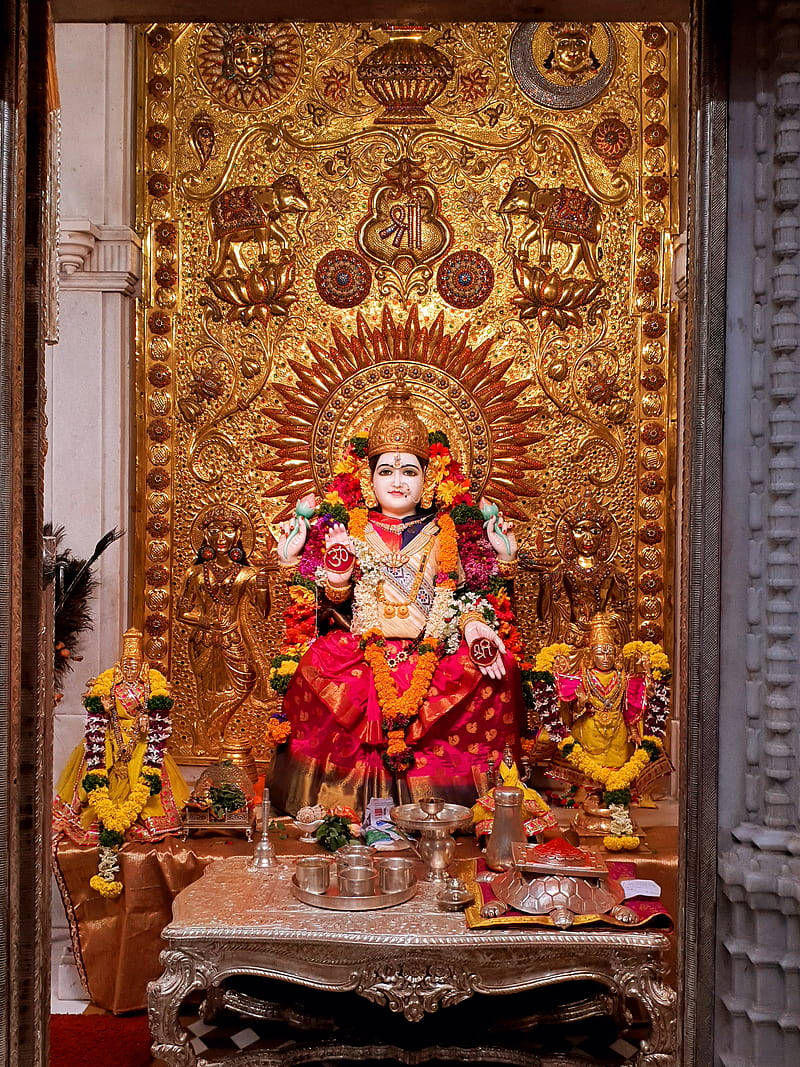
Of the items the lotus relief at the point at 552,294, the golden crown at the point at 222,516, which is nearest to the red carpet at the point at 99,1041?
the golden crown at the point at 222,516

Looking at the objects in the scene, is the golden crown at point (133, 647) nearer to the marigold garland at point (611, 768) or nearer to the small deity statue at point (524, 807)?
the small deity statue at point (524, 807)

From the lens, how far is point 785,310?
9.68ft

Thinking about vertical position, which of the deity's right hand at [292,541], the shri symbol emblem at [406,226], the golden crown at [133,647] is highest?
the shri symbol emblem at [406,226]

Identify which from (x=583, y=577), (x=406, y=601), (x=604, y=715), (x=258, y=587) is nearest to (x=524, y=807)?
(x=604, y=715)

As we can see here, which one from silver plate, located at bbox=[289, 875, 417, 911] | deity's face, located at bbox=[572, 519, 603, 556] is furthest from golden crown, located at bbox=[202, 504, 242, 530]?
silver plate, located at bbox=[289, 875, 417, 911]

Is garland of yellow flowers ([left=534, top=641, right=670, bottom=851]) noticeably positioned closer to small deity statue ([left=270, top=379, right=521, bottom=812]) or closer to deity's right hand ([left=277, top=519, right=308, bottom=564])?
small deity statue ([left=270, top=379, right=521, bottom=812])

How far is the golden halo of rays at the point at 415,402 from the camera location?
24.3 ft

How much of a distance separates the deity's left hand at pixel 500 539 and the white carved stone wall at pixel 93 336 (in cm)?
228

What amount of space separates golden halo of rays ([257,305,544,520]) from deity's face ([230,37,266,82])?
1.72 metres

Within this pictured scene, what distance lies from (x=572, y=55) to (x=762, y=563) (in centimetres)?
537

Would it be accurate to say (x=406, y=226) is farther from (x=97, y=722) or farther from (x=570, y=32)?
(x=97, y=722)

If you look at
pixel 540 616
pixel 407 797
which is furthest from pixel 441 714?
pixel 540 616

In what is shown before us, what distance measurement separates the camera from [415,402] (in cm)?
743

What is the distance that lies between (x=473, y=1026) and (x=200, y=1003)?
1.23m
